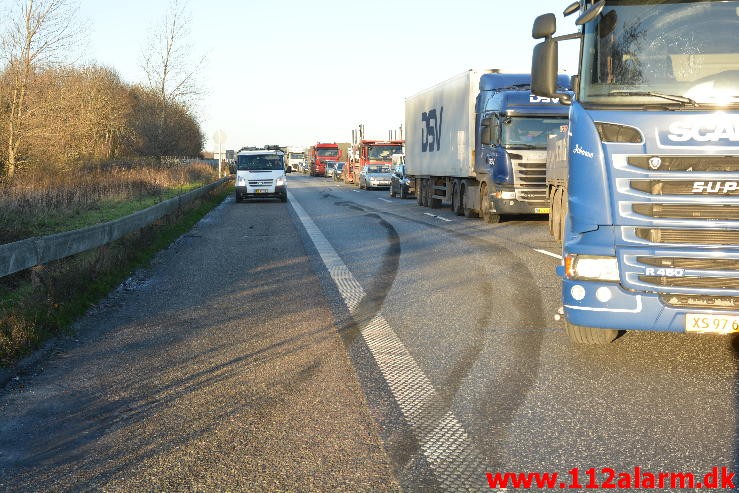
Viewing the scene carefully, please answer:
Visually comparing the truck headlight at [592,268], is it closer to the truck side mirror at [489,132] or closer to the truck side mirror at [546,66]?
the truck side mirror at [546,66]

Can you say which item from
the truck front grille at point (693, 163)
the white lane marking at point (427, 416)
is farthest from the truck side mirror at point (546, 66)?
the white lane marking at point (427, 416)

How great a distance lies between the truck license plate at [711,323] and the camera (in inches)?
219

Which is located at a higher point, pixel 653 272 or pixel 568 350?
pixel 653 272

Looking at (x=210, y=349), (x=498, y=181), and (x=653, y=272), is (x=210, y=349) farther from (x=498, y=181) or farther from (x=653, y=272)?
(x=498, y=181)

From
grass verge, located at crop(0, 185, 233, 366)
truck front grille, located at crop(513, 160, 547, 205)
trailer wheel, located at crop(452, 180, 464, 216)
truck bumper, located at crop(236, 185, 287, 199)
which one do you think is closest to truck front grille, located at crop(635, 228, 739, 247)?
grass verge, located at crop(0, 185, 233, 366)

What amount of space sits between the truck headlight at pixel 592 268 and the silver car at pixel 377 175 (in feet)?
133

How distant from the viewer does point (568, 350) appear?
6641mm

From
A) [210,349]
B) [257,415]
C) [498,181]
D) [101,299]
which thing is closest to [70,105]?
[498,181]

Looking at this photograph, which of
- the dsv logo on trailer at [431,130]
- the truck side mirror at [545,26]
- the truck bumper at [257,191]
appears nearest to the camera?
the truck side mirror at [545,26]

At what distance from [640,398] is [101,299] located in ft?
20.0

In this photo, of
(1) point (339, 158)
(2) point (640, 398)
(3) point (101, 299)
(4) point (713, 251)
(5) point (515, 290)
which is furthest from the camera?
(1) point (339, 158)

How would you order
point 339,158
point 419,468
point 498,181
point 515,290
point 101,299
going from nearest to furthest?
point 419,468
point 101,299
point 515,290
point 498,181
point 339,158

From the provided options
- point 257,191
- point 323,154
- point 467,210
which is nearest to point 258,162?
point 257,191

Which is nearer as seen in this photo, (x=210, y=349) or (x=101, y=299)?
(x=210, y=349)
